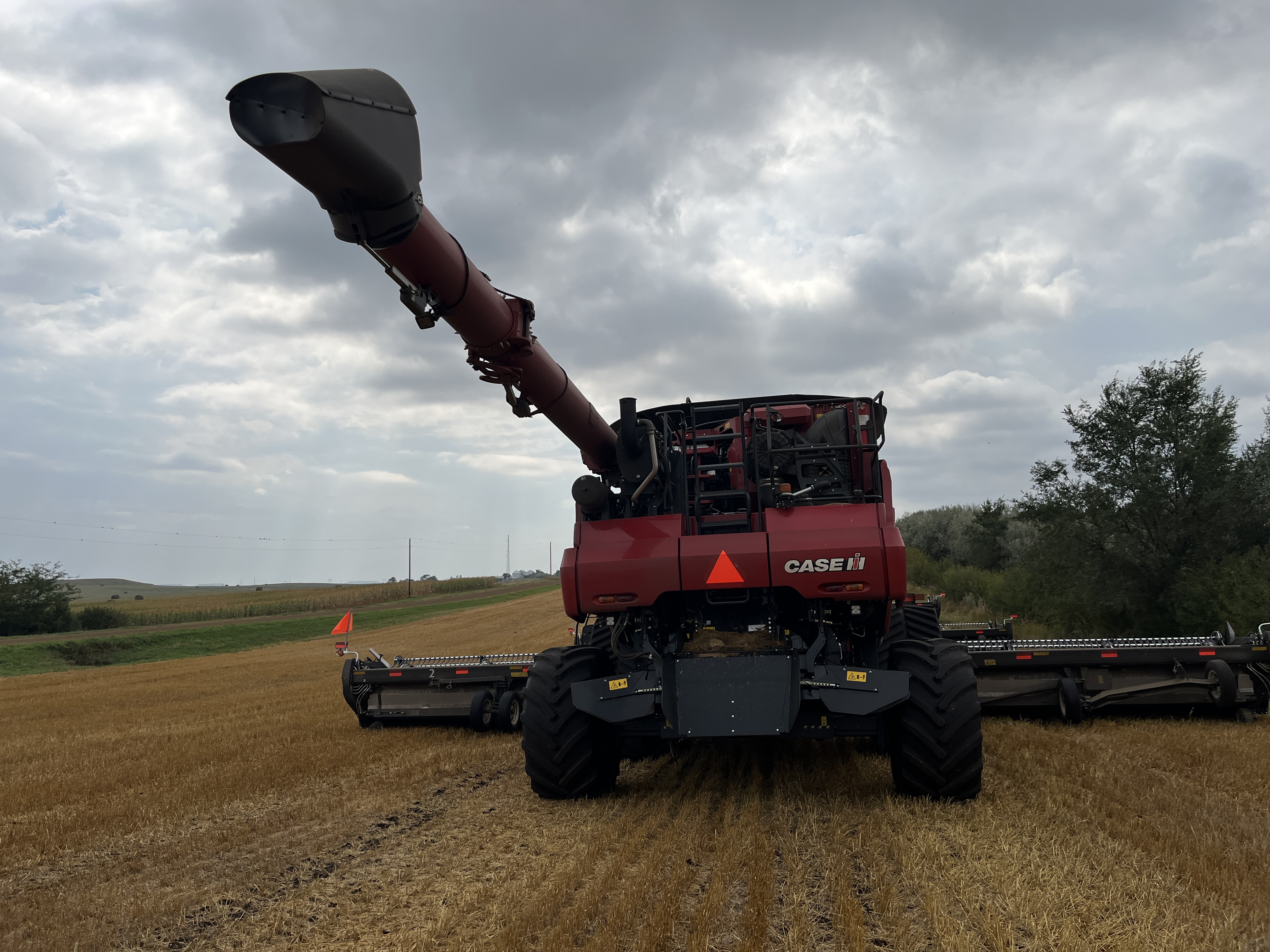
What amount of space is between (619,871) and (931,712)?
259 cm

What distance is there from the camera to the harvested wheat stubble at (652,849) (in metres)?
4.09

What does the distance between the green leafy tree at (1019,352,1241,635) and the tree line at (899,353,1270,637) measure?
0.07 feet

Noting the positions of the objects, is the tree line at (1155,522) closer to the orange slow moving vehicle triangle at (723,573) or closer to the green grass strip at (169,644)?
the orange slow moving vehicle triangle at (723,573)

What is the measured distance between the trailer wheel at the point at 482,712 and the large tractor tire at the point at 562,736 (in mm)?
3045

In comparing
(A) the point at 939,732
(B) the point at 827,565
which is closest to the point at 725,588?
(B) the point at 827,565

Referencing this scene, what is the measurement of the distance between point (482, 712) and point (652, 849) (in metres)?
4.82

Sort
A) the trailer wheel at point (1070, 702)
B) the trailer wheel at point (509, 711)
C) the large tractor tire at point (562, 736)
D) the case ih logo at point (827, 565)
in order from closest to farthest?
the case ih logo at point (827, 565) < the large tractor tire at point (562, 736) < the trailer wheel at point (1070, 702) < the trailer wheel at point (509, 711)

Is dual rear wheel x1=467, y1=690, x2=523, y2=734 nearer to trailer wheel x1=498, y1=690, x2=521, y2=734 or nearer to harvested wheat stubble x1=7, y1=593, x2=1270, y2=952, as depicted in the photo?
trailer wheel x1=498, y1=690, x2=521, y2=734

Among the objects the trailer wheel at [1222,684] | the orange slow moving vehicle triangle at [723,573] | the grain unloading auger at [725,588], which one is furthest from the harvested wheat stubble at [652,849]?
the orange slow moving vehicle triangle at [723,573]

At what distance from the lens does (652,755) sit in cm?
864

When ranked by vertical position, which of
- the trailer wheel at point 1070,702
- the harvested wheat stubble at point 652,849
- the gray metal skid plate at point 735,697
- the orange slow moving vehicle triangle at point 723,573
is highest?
the orange slow moving vehicle triangle at point 723,573

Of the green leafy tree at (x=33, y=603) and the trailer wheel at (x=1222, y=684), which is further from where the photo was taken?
the green leafy tree at (x=33, y=603)

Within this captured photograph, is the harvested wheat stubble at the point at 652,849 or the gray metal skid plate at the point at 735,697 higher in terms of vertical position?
the gray metal skid plate at the point at 735,697

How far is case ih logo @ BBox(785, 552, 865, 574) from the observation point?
20.6ft
